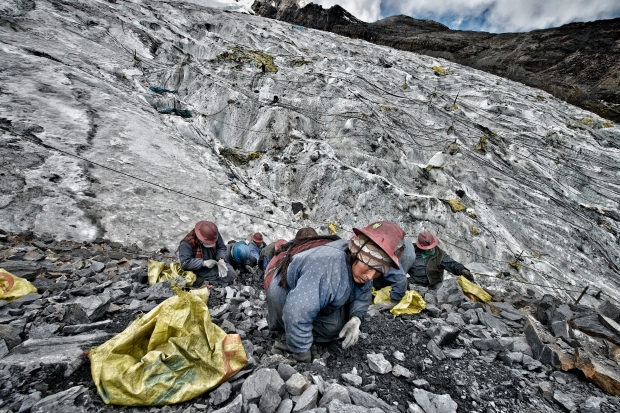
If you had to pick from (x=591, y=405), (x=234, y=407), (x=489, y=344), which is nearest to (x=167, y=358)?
(x=234, y=407)

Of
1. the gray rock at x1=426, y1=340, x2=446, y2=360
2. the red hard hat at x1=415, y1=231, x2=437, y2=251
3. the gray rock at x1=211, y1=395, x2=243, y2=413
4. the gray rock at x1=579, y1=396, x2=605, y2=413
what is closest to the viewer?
the gray rock at x1=211, y1=395, x2=243, y2=413

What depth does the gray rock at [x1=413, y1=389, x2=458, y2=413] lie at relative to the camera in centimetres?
238

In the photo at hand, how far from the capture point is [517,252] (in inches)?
390

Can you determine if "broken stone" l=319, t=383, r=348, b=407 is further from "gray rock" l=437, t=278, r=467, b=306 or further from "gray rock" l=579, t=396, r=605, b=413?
"gray rock" l=437, t=278, r=467, b=306

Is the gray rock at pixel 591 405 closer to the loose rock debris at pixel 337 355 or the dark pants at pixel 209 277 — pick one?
the loose rock debris at pixel 337 355

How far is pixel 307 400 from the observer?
6.95 feet

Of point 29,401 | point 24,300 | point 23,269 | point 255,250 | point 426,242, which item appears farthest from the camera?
point 255,250

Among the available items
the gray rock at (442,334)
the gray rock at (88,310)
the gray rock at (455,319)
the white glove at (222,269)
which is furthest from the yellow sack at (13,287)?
the gray rock at (455,319)

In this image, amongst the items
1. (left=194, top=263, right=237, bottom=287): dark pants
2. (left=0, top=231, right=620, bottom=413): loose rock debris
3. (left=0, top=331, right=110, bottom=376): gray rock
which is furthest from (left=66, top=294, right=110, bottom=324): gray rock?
(left=194, top=263, right=237, bottom=287): dark pants

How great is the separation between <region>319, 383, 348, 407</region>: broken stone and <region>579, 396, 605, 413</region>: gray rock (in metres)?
2.39

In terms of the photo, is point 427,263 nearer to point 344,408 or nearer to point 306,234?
point 306,234

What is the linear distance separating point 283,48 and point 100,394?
857 inches

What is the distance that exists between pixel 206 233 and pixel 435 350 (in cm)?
402

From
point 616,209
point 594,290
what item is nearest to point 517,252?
point 594,290
